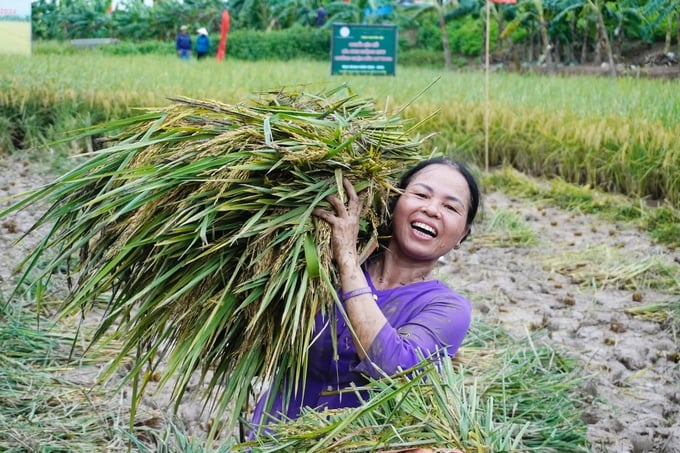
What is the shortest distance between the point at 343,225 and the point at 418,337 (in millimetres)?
293

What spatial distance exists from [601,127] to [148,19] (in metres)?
23.2

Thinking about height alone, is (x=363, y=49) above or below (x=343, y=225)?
above

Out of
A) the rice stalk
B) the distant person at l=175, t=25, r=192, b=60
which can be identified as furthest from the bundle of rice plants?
the distant person at l=175, t=25, r=192, b=60

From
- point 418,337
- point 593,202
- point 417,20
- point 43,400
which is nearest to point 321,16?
point 417,20

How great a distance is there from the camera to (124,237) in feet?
6.66

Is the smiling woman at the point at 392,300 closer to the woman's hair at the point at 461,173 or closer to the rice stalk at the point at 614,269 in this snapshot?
the woman's hair at the point at 461,173

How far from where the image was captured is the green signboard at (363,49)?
12.3 m

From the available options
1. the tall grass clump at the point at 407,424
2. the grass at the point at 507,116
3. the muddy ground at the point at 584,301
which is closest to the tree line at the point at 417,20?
the grass at the point at 507,116

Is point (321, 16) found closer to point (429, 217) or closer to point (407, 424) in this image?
point (429, 217)

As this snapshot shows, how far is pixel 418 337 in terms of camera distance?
211cm

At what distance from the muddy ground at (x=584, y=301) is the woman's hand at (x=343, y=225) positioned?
2.62 ft

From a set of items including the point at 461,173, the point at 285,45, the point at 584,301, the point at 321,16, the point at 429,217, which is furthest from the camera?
the point at 321,16

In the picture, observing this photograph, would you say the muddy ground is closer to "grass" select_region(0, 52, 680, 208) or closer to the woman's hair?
"grass" select_region(0, 52, 680, 208)

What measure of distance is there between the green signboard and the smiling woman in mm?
10048
